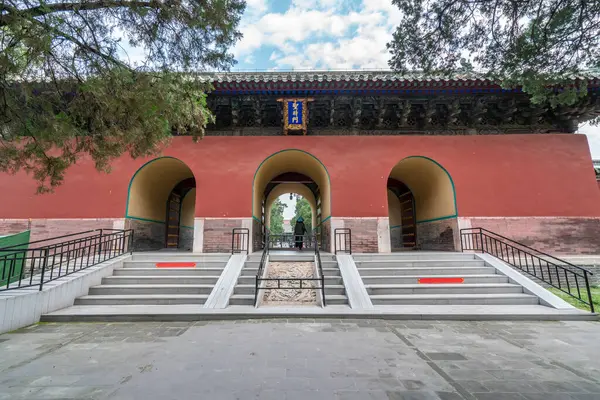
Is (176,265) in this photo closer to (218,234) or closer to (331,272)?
(218,234)

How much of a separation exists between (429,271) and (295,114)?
5530 millimetres

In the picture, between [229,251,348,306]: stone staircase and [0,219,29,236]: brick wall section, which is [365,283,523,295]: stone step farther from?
[0,219,29,236]: brick wall section

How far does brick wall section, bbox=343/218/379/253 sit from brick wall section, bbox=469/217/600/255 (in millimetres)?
2864

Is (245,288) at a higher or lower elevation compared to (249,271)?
lower

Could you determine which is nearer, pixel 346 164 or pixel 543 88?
pixel 543 88

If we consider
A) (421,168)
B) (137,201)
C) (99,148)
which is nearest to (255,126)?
(137,201)

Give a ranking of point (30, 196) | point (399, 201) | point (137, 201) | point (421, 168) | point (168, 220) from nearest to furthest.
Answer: point (30, 196) → point (137, 201) → point (421, 168) → point (168, 220) → point (399, 201)

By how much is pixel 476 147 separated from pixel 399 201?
4392 mm

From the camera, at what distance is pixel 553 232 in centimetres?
758

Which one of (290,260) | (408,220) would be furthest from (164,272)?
(408,220)

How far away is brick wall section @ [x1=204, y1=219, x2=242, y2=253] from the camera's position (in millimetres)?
7723

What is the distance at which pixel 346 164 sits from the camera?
27.0ft

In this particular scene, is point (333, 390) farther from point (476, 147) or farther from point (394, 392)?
point (476, 147)

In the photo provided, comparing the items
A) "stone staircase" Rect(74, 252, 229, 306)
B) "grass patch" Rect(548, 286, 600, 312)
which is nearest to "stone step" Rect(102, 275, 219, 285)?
"stone staircase" Rect(74, 252, 229, 306)
